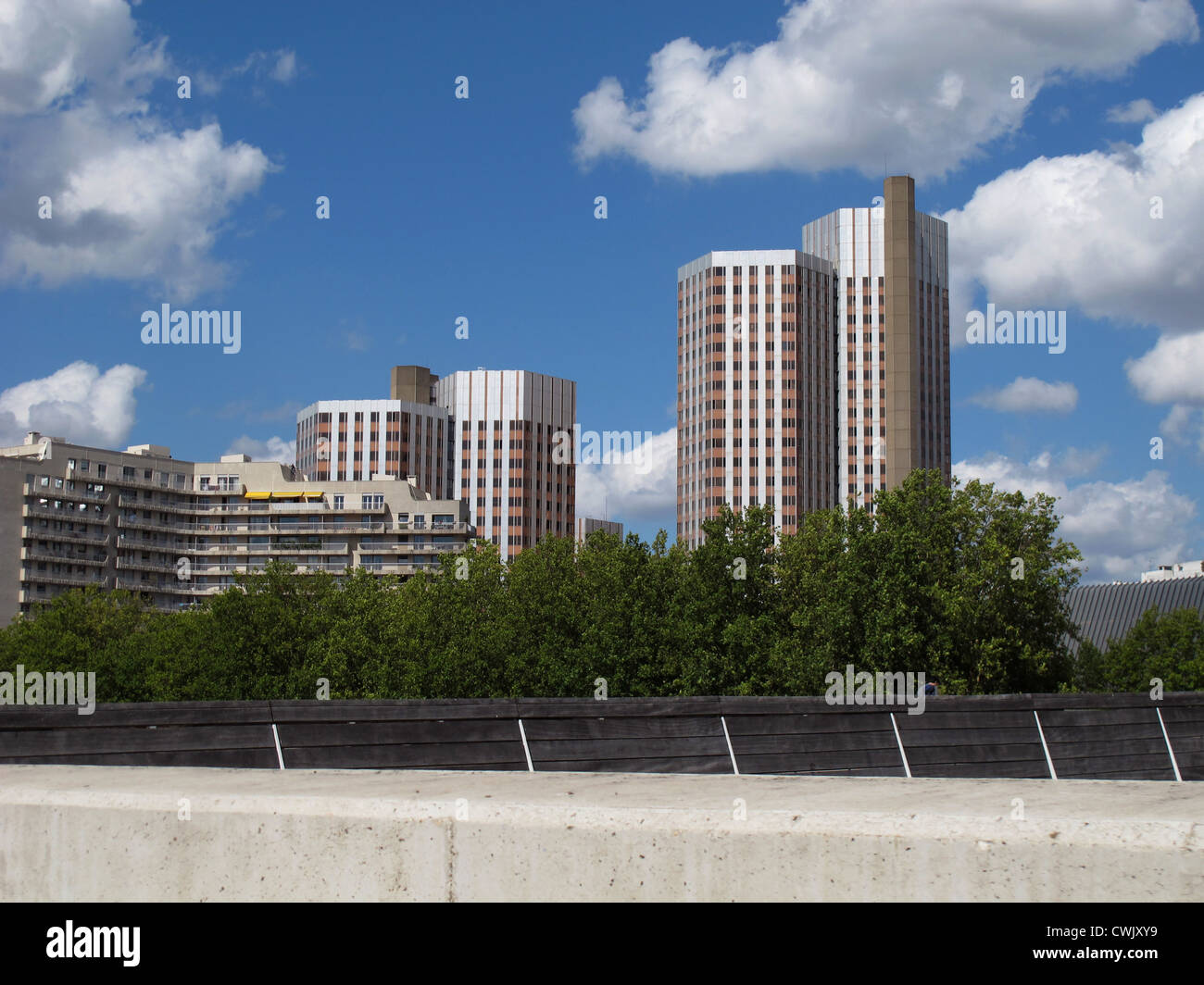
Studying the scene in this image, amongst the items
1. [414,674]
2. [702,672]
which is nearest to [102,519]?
[414,674]

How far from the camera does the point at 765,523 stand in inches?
2311

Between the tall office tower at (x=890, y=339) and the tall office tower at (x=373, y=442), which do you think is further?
the tall office tower at (x=373, y=442)

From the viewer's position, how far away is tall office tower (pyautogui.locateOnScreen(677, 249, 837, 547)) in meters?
158

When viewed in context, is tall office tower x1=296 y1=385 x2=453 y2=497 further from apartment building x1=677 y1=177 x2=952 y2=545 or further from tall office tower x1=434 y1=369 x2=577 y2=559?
apartment building x1=677 y1=177 x2=952 y2=545

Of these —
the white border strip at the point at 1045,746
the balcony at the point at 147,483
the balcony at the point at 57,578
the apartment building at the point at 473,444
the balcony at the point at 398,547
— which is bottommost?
the white border strip at the point at 1045,746

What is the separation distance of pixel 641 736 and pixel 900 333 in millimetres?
153453

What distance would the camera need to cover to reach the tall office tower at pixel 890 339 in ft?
522

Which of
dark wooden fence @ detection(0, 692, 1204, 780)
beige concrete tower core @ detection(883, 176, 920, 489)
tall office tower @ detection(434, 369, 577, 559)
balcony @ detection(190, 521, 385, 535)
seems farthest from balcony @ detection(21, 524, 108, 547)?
dark wooden fence @ detection(0, 692, 1204, 780)

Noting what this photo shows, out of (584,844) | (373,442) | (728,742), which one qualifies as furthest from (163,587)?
(584,844)

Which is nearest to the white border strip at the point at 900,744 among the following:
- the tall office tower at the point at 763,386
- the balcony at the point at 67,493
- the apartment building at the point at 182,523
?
the apartment building at the point at 182,523

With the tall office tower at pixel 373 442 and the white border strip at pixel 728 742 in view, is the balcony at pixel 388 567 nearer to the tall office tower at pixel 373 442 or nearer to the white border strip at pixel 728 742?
the tall office tower at pixel 373 442

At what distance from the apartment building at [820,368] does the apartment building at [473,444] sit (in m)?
28.6

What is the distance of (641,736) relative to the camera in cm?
1406
